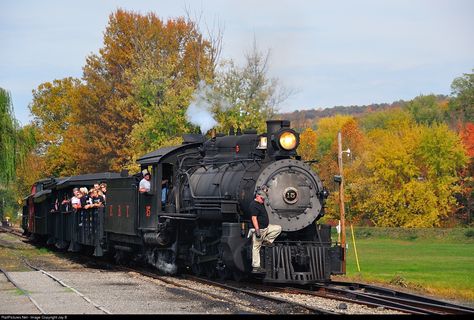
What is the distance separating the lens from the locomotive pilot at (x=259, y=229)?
15.7 m

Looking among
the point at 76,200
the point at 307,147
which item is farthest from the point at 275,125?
the point at 307,147

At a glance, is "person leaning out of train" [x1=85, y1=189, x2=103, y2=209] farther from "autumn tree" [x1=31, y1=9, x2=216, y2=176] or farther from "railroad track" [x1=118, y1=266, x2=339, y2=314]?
"autumn tree" [x1=31, y1=9, x2=216, y2=176]

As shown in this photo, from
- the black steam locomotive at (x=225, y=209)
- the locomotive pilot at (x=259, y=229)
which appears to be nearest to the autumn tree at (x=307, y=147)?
the black steam locomotive at (x=225, y=209)

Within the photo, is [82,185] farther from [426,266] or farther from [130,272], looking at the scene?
[426,266]

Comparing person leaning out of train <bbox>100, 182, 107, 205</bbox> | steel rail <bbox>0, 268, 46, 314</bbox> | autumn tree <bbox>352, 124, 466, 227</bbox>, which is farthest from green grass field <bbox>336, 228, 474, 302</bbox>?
person leaning out of train <bbox>100, 182, 107, 205</bbox>

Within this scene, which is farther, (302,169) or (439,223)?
(439,223)

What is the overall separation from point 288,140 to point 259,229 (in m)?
2.14

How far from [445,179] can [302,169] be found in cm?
5117

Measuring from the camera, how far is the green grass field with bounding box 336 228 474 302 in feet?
62.7

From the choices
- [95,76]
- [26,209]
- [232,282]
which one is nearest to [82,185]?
[232,282]

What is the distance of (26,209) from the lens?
43781 mm

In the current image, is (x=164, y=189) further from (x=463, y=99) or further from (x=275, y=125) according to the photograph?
(x=463, y=99)

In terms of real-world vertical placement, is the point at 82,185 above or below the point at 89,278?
above

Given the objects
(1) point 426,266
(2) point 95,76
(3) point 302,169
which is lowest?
(1) point 426,266
